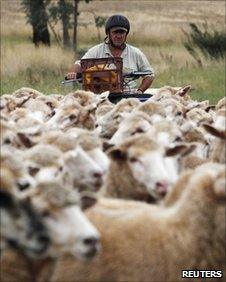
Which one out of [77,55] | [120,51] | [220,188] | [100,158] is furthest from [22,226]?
[77,55]

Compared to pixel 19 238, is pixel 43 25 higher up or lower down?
lower down

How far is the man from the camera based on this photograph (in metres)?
12.6

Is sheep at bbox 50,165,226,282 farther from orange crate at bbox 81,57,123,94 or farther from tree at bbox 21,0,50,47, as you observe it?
tree at bbox 21,0,50,47

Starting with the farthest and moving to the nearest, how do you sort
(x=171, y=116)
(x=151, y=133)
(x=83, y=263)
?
1. (x=171, y=116)
2. (x=151, y=133)
3. (x=83, y=263)

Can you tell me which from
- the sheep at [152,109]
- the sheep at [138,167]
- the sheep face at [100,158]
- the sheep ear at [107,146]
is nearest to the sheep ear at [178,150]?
the sheep at [138,167]

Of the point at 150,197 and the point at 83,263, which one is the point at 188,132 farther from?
the point at 83,263

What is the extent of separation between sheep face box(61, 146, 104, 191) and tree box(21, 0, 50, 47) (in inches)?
1019

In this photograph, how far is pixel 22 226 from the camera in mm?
5129

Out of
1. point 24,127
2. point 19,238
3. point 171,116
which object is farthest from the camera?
point 171,116

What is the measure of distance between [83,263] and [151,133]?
6.21 ft

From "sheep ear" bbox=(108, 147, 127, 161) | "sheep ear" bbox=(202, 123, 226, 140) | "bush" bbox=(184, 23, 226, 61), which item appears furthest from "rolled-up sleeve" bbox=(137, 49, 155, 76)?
"bush" bbox=(184, 23, 226, 61)

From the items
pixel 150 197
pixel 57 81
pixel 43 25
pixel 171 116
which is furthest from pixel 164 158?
pixel 43 25

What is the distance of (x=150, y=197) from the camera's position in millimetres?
6570

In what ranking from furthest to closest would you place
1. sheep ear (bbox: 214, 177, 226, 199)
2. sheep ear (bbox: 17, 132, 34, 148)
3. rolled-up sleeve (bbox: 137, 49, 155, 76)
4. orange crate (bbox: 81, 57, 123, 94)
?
rolled-up sleeve (bbox: 137, 49, 155, 76) → orange crate (bbox: 81, 57, 123, 94) → sheep ear (bbox: 17, 132, 34, 148) → sheep ear (bbox: 214, 177, 226, 199)
